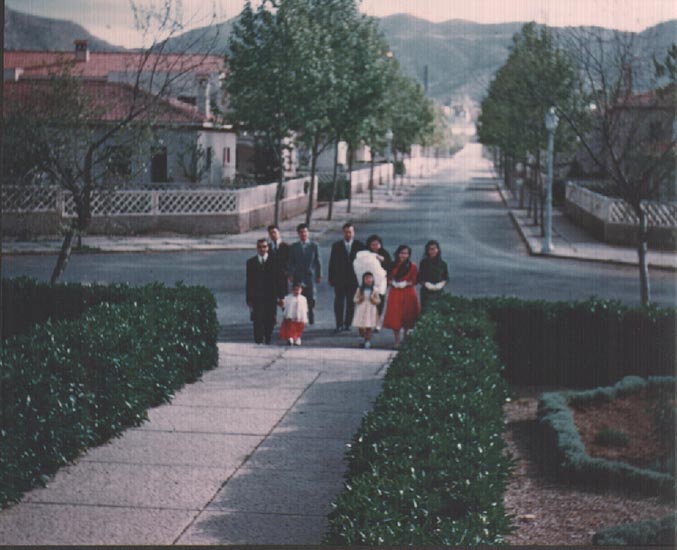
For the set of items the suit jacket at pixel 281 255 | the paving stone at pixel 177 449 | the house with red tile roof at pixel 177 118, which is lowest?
the paving stone at pixel 177 449

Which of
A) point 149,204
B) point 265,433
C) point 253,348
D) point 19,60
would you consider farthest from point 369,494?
point 19,60

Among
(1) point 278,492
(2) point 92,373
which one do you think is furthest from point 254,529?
(2) point 92,373

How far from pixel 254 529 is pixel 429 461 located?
1.65m

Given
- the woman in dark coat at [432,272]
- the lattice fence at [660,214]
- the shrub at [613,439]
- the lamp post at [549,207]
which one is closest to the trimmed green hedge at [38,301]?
the woman in dark coat at [432,272]

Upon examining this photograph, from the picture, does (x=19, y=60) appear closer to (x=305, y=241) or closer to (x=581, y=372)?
(x=305, y=241)

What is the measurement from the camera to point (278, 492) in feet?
27.3

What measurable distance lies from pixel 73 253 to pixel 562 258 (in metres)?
13.2

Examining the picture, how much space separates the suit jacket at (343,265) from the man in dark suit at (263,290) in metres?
1.21

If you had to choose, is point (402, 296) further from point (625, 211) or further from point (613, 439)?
point (625, 211)

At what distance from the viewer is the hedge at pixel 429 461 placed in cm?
528

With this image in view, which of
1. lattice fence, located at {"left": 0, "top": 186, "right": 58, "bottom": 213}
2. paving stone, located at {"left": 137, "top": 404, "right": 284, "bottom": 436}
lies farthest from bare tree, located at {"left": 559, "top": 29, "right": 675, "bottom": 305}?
lattice fence, located at {"left": 0, "top": 186, "right": 58, "bottom": 213}

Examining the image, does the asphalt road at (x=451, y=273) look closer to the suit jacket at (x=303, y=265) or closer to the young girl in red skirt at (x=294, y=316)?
the young girl in red skirt at (x=294, y=316)

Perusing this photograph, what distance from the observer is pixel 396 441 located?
22.7 feet

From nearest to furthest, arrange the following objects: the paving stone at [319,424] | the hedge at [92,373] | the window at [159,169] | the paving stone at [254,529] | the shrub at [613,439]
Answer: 1. the paving stone at [254,529]
2. the hedge at [92,373]
3. the paving stone at [319,424]
4. the shrub at [613,439]
5. the window at [159,169]
